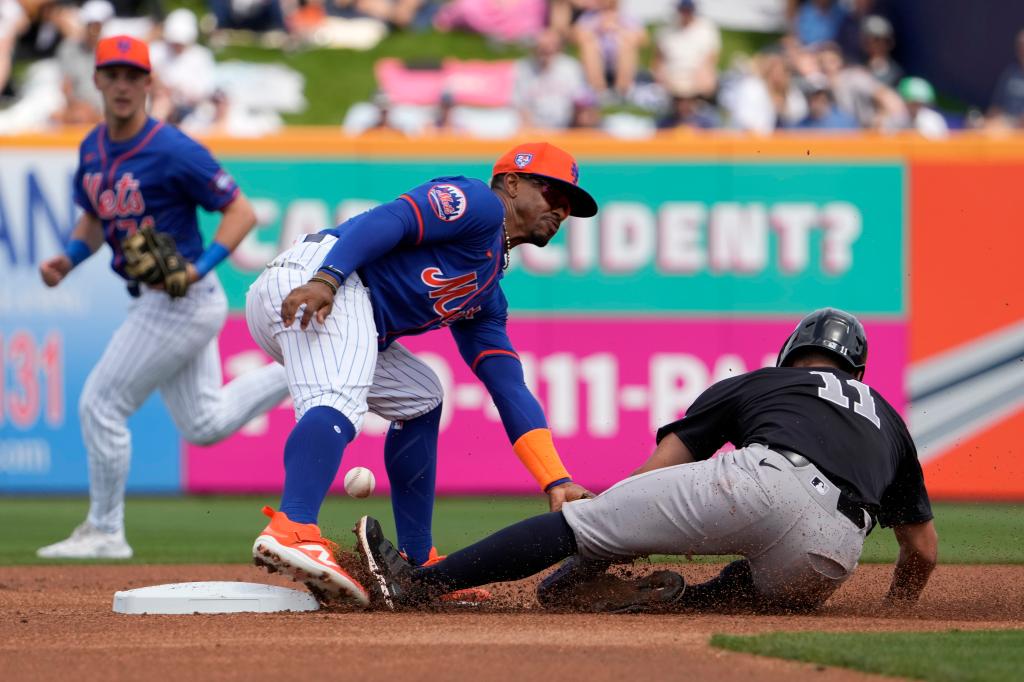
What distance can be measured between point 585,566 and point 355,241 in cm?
128

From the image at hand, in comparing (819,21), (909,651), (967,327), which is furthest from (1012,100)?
(909,651)

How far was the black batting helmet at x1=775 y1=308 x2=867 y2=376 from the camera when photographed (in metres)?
5.11

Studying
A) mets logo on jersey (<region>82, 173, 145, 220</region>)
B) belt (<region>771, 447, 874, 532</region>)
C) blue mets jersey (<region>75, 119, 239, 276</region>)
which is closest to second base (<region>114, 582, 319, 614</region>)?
belt (<region>771, 447, 874, 532</region>)

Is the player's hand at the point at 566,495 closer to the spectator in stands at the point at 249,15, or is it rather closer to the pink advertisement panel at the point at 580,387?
the pink advertisement panel at the point at 580,387

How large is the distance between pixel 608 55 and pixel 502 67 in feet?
3.31

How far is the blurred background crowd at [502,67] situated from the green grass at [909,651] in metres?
8.00

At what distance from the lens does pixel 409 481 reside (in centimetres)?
566

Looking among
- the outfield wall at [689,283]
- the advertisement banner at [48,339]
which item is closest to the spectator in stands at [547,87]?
the outfield wall at [689,283]

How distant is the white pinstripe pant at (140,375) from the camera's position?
7449 millimetres

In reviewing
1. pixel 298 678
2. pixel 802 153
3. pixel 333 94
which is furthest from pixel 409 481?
pixel 333 94

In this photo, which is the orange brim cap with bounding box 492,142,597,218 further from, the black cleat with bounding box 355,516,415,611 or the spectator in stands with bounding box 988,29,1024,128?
the spectator in stands with bounding box 988,29,1024,128

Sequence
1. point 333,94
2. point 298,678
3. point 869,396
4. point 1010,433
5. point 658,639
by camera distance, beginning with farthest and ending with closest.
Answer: point 333,94 → point 1010,433 → point 869,396 → point 658,639 → point 298,678

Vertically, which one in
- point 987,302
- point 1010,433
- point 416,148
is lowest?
point 1010,433

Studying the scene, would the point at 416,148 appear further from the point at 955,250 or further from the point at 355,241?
the point at 355,241
